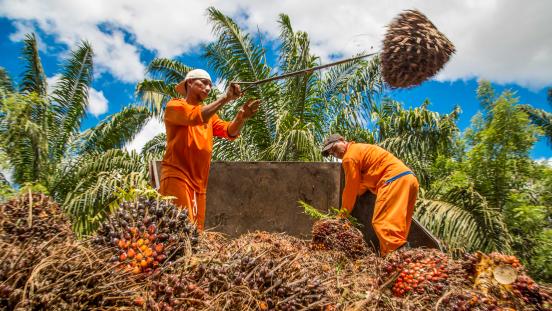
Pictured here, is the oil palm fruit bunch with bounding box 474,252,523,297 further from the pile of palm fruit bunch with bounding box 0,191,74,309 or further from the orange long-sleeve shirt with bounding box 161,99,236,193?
the orange long-sleeve shirt with bounding box 161,99,236,193

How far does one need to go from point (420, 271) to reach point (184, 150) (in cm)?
195

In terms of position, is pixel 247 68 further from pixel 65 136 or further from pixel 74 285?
pixel 74 285

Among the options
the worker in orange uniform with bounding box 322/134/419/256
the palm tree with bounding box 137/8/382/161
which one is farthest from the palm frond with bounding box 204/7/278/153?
the worker in orange uniform with bounding box 322/134/419/256

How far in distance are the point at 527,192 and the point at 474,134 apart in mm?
1221

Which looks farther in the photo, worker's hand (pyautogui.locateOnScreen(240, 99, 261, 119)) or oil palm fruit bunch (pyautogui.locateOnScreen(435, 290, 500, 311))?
worker's hand (pyautogui.locateOnScreen(240, 99, 261, 119))

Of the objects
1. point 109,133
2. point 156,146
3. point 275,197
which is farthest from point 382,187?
point 156,146

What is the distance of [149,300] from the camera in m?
1.00

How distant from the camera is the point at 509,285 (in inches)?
66.3

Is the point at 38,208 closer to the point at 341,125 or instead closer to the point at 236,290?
the point at 236,290

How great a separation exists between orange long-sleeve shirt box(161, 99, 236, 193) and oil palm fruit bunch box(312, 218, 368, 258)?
3.31 ft

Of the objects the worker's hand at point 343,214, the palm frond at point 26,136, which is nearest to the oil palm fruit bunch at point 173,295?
the worker's hand at point 343,214

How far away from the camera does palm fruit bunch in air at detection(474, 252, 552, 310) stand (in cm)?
159

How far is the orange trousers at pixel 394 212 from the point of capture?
3.77 m

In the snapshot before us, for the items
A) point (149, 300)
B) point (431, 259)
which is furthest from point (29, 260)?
point (431, 259)
